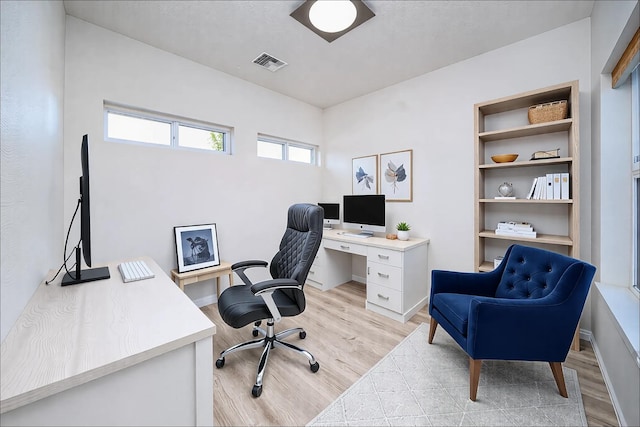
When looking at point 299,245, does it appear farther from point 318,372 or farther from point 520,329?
point 520,329

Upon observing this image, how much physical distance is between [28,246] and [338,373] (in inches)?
74.0

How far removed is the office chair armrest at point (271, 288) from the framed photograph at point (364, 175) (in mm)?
A: 2237

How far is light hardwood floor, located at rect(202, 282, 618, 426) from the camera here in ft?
4.99

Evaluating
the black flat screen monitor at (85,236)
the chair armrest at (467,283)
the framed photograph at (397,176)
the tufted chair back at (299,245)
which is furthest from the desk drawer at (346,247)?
the black flat screen monitor at (85,236)

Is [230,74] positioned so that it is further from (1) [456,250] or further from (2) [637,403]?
(2) [637,403]

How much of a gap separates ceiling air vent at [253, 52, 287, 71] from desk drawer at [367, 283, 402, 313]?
264cm

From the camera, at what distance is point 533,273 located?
6.07 ft

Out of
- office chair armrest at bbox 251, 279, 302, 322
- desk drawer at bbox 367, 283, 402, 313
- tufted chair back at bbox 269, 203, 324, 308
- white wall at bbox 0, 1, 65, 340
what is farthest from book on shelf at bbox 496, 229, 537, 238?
white wall at bbox 0, 1, 65, 340

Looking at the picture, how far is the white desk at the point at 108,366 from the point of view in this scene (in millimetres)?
676

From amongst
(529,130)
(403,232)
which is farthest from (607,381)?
(529,130)

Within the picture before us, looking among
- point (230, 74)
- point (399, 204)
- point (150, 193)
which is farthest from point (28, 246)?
point (399, 204)

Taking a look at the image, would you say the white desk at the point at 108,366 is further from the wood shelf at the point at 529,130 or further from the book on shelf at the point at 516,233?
the wood shelf at the point at 529,130

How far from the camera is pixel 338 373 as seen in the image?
73.8 inches

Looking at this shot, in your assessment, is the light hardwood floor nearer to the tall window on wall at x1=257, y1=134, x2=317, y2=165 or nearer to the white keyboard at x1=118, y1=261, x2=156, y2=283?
the white keyboard at x1=118, y1=261, x2=156, y2=283
